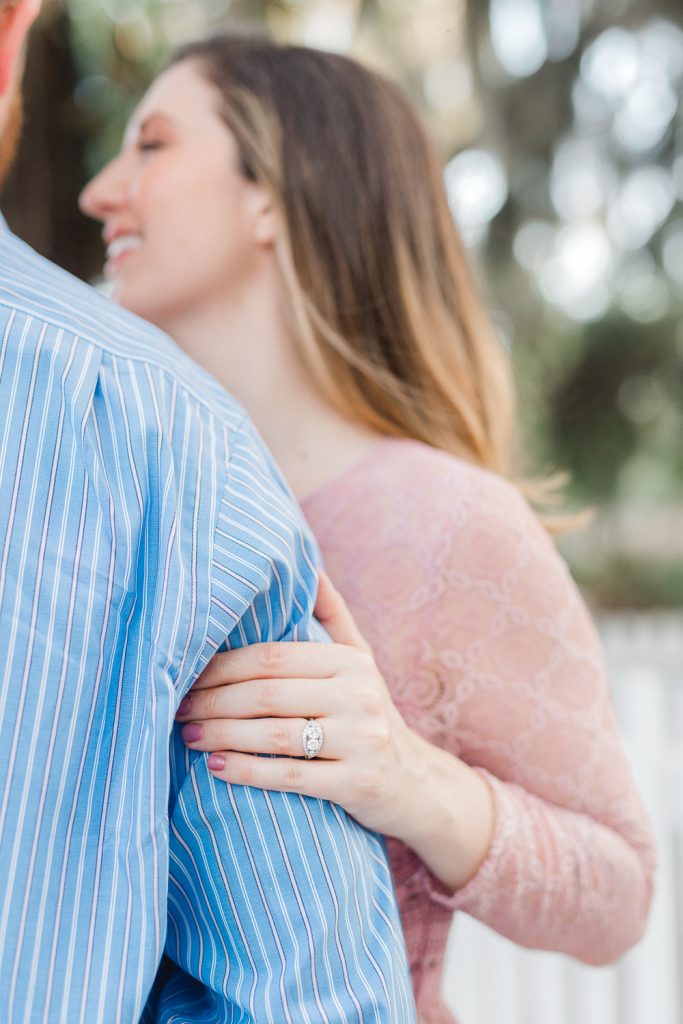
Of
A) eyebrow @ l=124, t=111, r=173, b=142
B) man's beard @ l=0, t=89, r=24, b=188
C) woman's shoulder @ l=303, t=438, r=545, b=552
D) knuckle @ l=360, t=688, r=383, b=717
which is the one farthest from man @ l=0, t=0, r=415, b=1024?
eyebrow @ l=124, t=111, r=173, b=142

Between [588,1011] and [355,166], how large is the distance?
7.66 ft

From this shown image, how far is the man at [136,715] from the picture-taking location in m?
0.64

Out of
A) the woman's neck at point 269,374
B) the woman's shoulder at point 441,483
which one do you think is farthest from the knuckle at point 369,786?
the woman's neck at point 269,374

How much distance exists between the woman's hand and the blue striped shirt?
2 centimetres

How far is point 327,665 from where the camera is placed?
0.86 metres

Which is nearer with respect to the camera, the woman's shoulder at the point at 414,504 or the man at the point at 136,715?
the man at the point at 136,715

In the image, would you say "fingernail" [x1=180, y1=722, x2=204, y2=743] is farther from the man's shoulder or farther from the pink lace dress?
the pink lace dress

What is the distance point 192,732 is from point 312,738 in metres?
0.11

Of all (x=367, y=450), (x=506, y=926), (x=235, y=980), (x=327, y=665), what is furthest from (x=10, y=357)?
(x=506, y=926)

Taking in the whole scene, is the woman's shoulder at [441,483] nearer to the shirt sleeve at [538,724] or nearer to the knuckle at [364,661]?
the shirt sleeve at [538,724]

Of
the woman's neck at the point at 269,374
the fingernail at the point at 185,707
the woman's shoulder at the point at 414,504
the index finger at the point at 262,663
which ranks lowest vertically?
the fingernail at the point at 185,707

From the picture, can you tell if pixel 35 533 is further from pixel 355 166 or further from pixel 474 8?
pixel 474 8

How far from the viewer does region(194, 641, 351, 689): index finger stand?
0.79 meters

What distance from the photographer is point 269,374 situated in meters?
1.37
